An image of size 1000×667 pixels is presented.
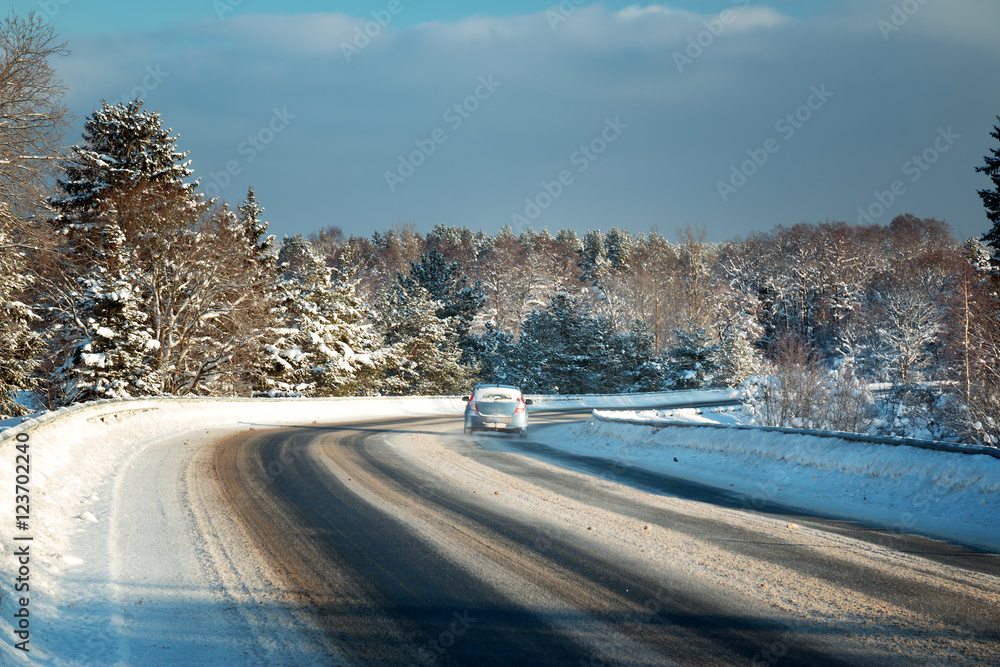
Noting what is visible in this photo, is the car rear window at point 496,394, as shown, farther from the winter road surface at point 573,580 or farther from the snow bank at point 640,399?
the snow bank at point 640,399

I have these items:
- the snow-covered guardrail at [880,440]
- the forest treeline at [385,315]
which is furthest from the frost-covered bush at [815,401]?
the snow-covered guardrail at [880,440]

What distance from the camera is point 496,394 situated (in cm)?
1942

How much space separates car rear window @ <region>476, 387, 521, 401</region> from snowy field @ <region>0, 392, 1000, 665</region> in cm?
269

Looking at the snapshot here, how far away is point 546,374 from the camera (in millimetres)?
54500

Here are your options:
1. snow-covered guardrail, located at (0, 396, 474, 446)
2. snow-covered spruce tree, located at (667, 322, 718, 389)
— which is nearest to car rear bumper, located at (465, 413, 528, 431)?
snow-covered guardrail, located at (0, 396, 474, 446)

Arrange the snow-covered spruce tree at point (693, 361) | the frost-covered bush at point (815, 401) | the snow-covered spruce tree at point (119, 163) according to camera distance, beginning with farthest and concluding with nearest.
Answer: the snow-covered spruce tree at point (693, 361)
the snow-covered spruce tree at point (119, 163)
the frost-covered bush at point (815, 401)

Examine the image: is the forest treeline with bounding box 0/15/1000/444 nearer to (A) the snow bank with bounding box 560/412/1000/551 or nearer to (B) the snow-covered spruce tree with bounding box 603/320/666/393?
(B) the snow-covered spruce tree with bounding box 603/320/666/393

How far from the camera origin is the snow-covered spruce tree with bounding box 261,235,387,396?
38.2 metres

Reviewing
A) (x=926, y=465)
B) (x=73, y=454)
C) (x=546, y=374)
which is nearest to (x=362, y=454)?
(x=73, y=454)

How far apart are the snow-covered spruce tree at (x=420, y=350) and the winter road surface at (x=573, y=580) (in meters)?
38.9

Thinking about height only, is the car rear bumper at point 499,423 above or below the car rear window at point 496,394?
below

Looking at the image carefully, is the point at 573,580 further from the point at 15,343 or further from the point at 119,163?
the point at 119,163

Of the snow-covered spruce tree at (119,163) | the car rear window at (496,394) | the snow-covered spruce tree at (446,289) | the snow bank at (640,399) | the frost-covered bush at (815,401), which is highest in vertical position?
the snow-covered spruce tree at (119,163)

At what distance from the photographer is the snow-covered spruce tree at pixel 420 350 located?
48.6 meters
